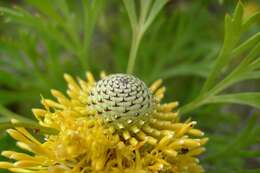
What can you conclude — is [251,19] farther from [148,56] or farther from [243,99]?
[148,56]

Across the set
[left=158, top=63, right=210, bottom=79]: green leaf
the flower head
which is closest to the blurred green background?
[left=158, top=63, right=210, bottom=79]: green leaf

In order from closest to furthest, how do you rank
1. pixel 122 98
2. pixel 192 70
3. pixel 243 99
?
pixel 122 98, pixel 243 99, pixel 192 70

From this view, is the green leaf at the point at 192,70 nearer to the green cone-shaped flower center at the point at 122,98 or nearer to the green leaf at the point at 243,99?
the green leaf at the point at 243,99

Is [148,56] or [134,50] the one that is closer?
[134,50]

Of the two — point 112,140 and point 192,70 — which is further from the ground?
point 192,70

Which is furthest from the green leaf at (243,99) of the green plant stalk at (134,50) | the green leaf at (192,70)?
the green leaf at (192,70)

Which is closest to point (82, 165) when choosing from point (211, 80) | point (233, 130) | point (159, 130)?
point (159, 130)

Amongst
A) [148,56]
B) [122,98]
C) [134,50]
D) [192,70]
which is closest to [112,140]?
[122,98]

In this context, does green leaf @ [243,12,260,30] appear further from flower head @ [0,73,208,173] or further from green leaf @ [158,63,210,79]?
green leaf @ [158,63,210,79]
